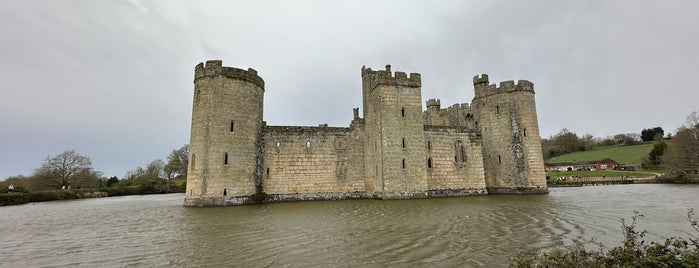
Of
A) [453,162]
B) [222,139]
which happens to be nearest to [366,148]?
[453,162]

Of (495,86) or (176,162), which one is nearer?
(495,86)

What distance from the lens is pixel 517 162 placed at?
85.8 ft

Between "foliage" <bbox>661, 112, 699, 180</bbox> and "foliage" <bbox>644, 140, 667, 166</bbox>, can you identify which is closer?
"foliage" <bbox>661, 112, 699, 180</bbox>

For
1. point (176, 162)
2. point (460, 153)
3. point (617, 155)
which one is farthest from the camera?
point (617, 155)

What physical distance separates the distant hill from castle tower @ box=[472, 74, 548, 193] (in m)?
46.9

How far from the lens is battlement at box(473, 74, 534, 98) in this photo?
26.6 metres

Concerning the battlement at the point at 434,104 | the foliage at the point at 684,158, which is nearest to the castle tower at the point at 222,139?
the battlement at the point at 434,104

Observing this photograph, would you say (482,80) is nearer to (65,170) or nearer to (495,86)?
(495,86)

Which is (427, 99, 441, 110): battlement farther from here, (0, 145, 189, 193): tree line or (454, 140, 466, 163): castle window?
(0, 145, 189, 193): tree line

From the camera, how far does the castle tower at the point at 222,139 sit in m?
20.0

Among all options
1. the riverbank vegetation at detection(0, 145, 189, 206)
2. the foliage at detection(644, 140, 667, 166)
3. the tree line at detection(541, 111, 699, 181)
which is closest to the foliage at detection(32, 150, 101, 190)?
the riverbank vegetation at detection(0, 145, 189, 206)

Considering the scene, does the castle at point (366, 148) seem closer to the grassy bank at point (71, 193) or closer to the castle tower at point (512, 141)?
the castle tower at point (512, 141)

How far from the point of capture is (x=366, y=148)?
82.9 ft

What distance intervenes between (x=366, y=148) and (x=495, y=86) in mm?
12513
